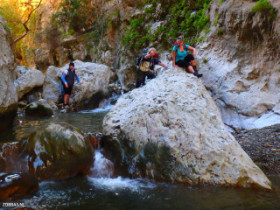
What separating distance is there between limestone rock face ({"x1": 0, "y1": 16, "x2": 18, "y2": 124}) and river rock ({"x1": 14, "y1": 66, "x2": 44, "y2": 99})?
5790mm

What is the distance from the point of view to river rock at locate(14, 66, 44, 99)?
1241cm

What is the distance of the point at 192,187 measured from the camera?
13.5ft

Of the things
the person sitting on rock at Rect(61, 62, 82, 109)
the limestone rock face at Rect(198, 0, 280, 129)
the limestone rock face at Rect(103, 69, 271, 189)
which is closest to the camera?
the limestone rock face at Rect(103, 69, 271, 189)

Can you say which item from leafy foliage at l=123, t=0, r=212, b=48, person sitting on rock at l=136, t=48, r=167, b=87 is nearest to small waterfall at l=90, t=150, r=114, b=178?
person sitting on rock at l=136, t=48, r=167, b=87

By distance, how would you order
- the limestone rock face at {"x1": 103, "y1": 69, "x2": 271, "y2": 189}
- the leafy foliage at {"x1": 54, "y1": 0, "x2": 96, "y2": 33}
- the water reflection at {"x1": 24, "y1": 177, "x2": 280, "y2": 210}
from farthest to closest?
the leafy foliage at {"x1": 54, "y1": 0, "x2": 96, "y2": 33} → the limestone rock face at {"x1": 103, "y1": 69, "x2": 271, "y2": 189} → the water reflection at {"x1": 24, "y1": 177, "x2": 280, "y2": 210}

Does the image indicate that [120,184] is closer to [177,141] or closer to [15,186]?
[177,141]

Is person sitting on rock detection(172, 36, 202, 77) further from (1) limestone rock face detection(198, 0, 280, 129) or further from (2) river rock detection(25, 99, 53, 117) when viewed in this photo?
(2) river rock detection(25, 99, 53, 117)

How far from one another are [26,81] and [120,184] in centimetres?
1044

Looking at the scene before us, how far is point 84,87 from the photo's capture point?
12.7 metres

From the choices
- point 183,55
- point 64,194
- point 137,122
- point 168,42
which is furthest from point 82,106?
point 64,194

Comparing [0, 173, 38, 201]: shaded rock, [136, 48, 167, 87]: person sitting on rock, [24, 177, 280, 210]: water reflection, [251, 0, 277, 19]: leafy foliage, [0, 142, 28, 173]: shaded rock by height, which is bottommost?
[24, 177, 280, 210]: water reflection

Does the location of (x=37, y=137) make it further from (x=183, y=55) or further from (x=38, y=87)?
(x=38, y=87)

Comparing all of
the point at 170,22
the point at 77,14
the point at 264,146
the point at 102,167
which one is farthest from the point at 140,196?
the point at 77,14

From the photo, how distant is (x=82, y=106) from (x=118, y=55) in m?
7.44
